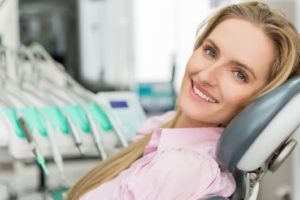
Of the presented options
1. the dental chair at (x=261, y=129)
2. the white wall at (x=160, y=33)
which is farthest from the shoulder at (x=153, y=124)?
the white wall at (x=160, y=33)

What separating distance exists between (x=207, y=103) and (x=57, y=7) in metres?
2.49

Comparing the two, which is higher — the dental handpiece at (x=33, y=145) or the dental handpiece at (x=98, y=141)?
the dental handpiece at (x=33, y=145)

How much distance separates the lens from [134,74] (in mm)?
3283

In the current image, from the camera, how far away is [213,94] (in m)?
0.99

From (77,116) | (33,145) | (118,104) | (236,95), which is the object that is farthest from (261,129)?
(118,104)

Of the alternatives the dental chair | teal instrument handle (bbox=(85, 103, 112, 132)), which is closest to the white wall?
teal instrument handle (bbox=(85, 103, 112, 132))

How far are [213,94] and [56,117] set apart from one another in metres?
0.62

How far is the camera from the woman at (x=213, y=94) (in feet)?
2.97

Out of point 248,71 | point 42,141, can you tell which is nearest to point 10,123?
point 42,141

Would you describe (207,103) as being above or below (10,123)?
above

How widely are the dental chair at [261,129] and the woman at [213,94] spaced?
0.19 feet

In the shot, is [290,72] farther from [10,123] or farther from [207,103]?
[10,123]

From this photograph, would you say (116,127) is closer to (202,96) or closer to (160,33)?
(202,96)

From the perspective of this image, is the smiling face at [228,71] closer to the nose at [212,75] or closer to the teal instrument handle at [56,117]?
the nose at [212,75]
